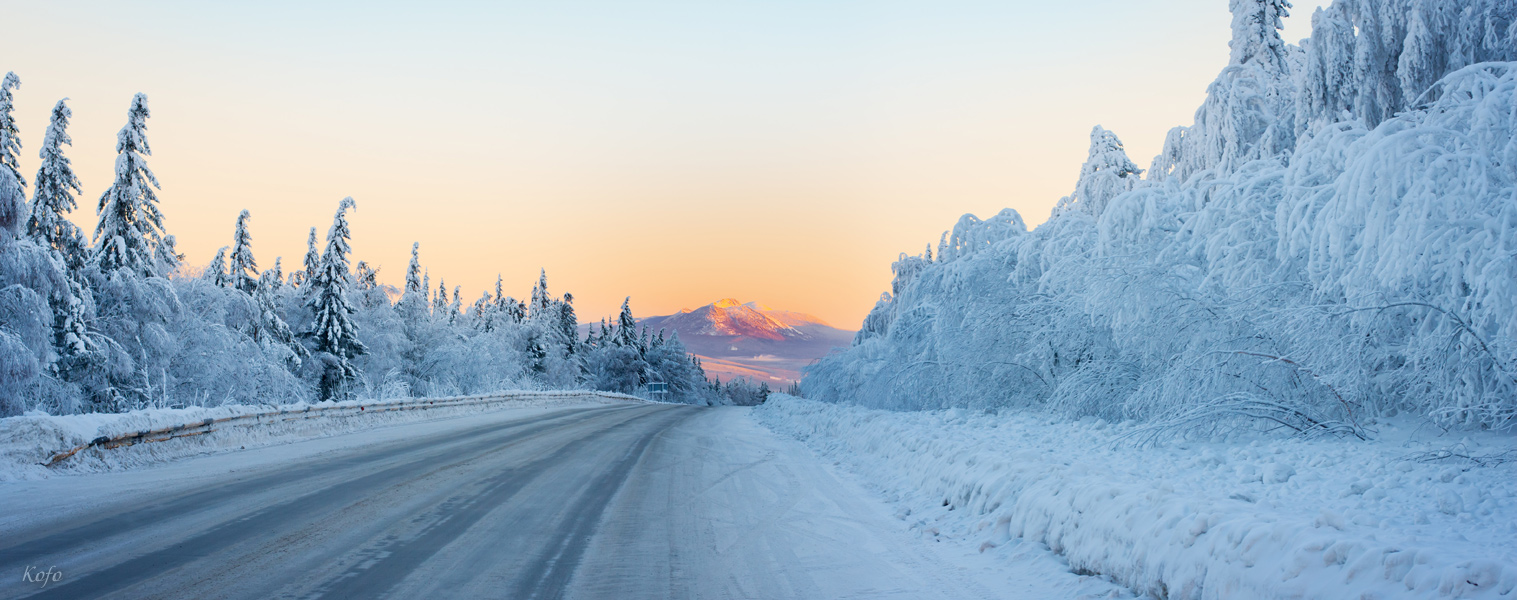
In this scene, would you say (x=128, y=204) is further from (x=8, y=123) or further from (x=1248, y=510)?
(x=1248, y=510)

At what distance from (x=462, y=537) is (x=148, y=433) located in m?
7.59

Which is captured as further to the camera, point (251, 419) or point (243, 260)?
point (243, 260)

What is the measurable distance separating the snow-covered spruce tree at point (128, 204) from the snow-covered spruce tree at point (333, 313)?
40.6ft

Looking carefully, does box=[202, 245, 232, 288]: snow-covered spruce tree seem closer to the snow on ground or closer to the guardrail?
the guardrail

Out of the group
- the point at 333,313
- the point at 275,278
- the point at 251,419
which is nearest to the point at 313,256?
the point at 333,313

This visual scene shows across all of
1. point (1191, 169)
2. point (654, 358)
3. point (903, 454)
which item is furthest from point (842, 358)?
point (654, 358)

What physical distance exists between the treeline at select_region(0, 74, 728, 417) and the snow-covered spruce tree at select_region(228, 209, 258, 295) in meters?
0.06

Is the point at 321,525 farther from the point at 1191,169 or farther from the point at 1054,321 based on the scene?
the point at 1191,169

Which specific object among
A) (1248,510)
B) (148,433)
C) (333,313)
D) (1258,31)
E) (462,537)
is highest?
(1258,31)

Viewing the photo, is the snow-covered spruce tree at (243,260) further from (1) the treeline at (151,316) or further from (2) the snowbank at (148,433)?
(2) the snowbank at (148,433)

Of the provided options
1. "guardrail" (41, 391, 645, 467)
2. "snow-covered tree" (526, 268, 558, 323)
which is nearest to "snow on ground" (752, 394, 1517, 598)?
"guardrail" (41, 391, 645, 467)

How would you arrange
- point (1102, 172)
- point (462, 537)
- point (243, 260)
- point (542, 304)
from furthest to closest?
1. point (542, 304)
2. point (243, 260)
3. point (1102, 172)
4. point (462, 537)

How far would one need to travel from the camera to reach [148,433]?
1053cm

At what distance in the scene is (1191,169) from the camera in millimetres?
18438
